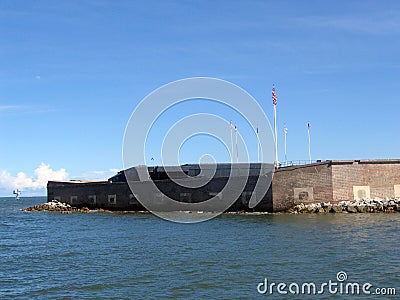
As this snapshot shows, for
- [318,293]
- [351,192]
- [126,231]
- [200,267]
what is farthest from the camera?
[351,192]

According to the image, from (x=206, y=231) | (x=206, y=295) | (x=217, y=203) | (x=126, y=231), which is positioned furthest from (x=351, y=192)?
(x=206, y=295)

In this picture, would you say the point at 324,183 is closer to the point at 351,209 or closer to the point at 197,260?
the point at 351,209

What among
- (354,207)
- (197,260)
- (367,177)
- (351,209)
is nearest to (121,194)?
(351,209)

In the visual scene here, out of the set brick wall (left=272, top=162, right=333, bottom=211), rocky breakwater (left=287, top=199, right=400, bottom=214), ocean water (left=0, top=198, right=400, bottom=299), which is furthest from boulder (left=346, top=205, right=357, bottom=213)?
ocean water (left=0, top=198, right=400, bottom=299)

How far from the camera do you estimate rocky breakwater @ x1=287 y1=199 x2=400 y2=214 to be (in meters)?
43.7

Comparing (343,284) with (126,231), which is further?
(126,231)

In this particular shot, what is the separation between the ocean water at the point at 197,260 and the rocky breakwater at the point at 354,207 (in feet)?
26.2

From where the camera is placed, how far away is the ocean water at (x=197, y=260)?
1680 centimetres

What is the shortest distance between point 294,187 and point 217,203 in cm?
853

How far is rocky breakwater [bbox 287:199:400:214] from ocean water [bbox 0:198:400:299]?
797 cm

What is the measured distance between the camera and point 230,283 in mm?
17047

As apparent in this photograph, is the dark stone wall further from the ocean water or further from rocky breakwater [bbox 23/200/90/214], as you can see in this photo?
the ocean water

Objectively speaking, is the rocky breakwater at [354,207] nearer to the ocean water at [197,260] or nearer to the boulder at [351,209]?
the boulder at [351,209]

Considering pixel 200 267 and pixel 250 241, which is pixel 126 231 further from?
pixel 200 267
